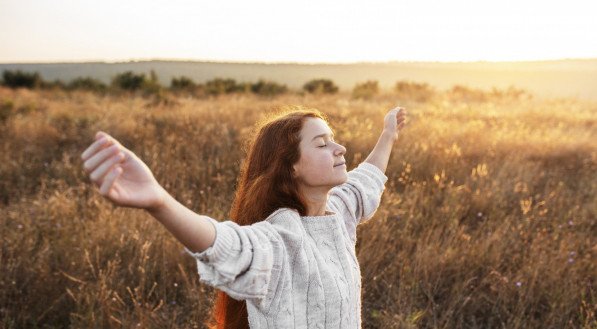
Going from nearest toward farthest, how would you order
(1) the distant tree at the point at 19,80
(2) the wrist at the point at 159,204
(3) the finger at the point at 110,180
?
1. (3) the finger at the point at 110,180
2. (2) the wrist at the point at 159,204
3. (1) the distant tree at the point at 19,80

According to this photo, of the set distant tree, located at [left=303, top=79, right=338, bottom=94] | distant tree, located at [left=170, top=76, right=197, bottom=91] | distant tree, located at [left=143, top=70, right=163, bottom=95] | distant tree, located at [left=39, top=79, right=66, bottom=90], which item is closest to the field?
distant tree, located at [left=143, top=70, right=163, bottom=95]

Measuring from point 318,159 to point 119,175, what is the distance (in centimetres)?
76

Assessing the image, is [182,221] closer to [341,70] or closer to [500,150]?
[500,150]

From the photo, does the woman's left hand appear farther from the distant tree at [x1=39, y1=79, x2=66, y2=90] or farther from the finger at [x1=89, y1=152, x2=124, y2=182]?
the distant tree at [x1=39, y1=79, x2=66, y2=90]

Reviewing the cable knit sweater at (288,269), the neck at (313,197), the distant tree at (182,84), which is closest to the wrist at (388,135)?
the cable knit sweater at (288,269)

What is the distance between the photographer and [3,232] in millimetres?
3707

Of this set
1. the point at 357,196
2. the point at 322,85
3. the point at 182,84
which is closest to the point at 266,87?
the point at 322,85

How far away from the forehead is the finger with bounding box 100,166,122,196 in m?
0.80

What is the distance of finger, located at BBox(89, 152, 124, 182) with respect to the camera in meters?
1.07

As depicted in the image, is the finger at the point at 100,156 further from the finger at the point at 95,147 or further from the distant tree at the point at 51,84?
the distant tree at the point at 51,84

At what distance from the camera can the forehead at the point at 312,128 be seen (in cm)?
179

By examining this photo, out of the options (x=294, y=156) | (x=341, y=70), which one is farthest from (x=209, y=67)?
(x=294, y=156)

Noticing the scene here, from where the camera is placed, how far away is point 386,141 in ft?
7.92

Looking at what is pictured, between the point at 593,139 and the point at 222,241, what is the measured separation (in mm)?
7359
